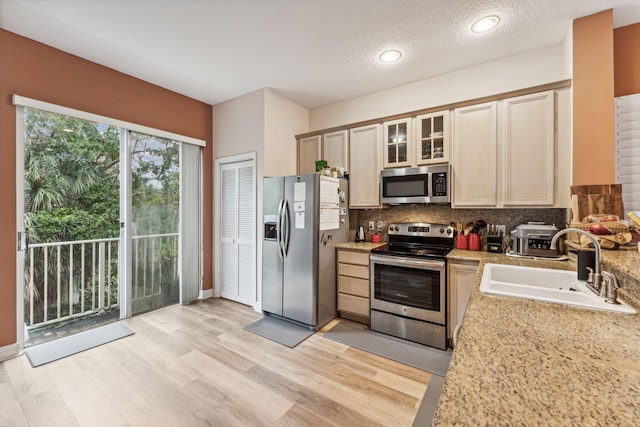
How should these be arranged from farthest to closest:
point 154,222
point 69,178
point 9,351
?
1. point 154,222
2. point 69,178
3. point 9,351

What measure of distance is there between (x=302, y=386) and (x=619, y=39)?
152 inches

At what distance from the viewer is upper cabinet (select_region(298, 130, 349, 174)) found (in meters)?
3.48

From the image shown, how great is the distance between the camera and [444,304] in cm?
251

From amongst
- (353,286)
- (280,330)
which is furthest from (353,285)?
(280,330)

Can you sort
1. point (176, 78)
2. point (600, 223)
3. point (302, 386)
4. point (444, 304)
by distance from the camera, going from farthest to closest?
point (176, 78) < point (444, 304) < point (302, 386) < point (600, 223)

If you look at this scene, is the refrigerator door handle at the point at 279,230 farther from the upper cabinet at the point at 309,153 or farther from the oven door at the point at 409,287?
the oven door at the point at 409,287

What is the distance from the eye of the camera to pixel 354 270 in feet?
10.1

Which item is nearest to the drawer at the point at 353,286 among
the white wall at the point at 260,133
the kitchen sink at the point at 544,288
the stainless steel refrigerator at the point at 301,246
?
the stainless steel refrigerator at the point at 301,246

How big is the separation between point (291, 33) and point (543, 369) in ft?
8.94

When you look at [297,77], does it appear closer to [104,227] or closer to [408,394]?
[104,227]

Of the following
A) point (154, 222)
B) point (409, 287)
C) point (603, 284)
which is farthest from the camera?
point (154, 222)

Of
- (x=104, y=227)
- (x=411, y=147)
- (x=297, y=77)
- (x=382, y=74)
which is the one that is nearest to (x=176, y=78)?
(x=297, y=77)

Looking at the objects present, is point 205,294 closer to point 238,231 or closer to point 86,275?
point 238,231

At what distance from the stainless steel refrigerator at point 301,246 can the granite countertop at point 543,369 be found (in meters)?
1.95
